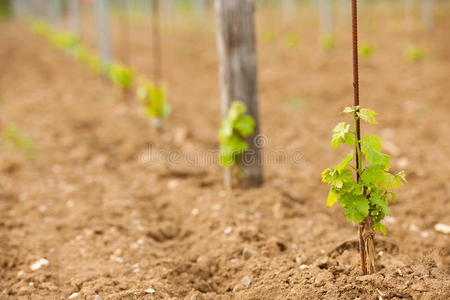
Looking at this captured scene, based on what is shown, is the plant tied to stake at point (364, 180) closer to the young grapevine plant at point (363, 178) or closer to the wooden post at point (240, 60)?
the young grapevine plant at point (363, 178)

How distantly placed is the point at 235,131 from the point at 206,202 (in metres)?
0.66

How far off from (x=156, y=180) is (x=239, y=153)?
109 cm

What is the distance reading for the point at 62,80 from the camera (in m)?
9.70

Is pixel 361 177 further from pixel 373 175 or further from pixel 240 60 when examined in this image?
pixel 240 60

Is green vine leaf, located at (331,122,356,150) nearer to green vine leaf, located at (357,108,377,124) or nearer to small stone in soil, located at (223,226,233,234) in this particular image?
green vine leaf, located at (357,108,377,124)

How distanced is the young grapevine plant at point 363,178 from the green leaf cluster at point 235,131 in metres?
1.54

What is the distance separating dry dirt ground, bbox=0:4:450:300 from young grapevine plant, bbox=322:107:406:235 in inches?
15.0

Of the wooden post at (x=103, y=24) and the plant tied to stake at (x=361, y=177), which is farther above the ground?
the wooden post at (x=103, y=24)

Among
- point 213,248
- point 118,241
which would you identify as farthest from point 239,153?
point 118,241

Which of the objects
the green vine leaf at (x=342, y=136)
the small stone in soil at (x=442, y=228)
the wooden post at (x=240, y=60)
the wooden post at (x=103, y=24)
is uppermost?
the wooden post at (x=103, y=24)

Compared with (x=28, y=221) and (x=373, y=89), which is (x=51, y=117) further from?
(x=373, y=89)

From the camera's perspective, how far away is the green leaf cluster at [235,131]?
132 inches

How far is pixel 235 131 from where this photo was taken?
3496 millimetres

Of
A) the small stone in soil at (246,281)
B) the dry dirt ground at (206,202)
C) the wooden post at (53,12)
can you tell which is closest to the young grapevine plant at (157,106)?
the dry dirt ground at (206,202)
